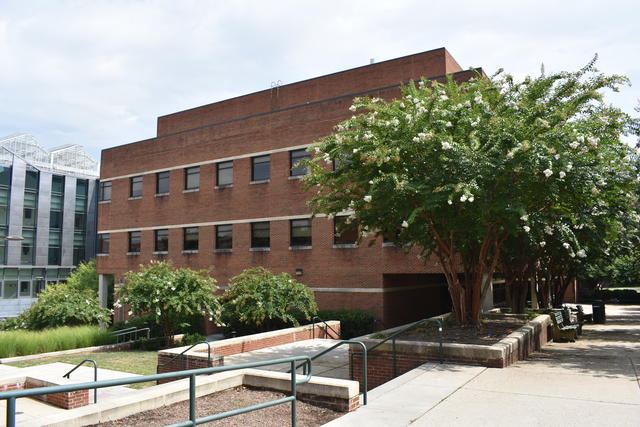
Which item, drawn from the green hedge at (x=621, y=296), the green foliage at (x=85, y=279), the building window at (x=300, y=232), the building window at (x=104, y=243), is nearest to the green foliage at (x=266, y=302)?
the building window at (x=300, y=232)

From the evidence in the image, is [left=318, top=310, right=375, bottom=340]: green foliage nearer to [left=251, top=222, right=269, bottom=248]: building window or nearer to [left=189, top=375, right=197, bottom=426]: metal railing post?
[left=251, top=222, right=269, bottom=248]: building window

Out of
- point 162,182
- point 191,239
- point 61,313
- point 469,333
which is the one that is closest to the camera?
point 469,333

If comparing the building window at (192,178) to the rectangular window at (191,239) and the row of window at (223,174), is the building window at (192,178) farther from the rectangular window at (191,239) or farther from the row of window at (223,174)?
the rectangular window at (191,239)

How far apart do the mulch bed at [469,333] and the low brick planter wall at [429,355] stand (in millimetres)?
648

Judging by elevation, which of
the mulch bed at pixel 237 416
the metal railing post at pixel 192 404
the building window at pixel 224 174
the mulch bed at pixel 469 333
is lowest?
the mulch bed at pixel 237 416

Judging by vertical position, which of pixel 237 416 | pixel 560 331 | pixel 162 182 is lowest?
pixel 237 416

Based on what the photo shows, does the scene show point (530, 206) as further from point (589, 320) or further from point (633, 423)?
point (589, 320)

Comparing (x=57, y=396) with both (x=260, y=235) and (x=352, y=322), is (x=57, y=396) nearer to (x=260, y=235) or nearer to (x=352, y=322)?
(x=352, y=322)

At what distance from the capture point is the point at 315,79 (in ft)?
112

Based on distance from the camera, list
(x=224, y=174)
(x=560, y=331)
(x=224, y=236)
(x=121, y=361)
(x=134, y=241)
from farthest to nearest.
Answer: (x=134, y=241), (x=224, y=174), (x=224, y=236), (x=121, y=361), (x=560, y=331)

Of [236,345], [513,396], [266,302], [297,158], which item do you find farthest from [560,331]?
[297,158]

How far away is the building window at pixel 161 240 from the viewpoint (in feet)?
107

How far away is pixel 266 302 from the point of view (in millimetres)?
19312

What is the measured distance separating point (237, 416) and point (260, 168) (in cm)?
2167
